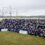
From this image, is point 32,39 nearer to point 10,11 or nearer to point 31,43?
point 31,43

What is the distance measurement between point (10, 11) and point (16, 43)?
107 feet

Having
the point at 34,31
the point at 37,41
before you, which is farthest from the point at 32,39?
the point at 34,31

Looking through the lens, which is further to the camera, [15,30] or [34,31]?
[15,30]

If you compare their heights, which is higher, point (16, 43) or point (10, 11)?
point (10, 11)

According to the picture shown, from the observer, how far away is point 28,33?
20.1m

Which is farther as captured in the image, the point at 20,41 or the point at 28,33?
the point at 28,33

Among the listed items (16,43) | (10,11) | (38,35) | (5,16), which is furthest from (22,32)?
(5,16)

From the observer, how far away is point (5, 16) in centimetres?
5359

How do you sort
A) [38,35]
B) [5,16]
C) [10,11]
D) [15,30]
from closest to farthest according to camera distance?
1. [38,35]
2. [15,30]
3. [10,11]
4. [5,16]

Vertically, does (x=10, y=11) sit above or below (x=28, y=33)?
above

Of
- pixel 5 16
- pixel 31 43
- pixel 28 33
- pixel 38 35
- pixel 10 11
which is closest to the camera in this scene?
pixel 31 43

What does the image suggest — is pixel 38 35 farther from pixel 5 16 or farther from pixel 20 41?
pixel 5 16

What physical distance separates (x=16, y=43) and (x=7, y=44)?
1170 millimetres

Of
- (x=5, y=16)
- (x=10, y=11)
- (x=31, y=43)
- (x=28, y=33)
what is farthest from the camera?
(x=5, y=16)
